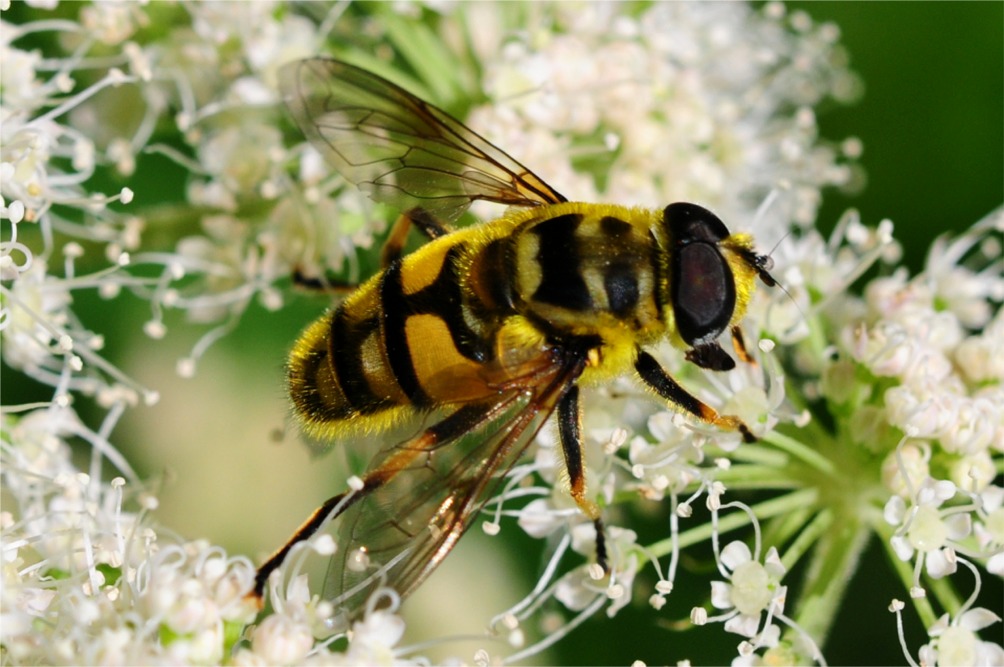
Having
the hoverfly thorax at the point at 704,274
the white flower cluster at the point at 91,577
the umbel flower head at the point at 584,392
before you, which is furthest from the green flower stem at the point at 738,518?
the white flower cluster at the point at 91,577

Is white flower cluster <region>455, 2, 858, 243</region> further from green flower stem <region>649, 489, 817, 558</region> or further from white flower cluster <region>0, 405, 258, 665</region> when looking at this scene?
white flower cluster <region>0, 405, 258, 665</region>

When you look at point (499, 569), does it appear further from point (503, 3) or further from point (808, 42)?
point (808, 42)

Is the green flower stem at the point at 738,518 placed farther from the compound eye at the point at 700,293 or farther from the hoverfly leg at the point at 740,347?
the compound eye at the point at 700,293

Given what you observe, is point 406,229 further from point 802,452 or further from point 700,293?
point 802,452

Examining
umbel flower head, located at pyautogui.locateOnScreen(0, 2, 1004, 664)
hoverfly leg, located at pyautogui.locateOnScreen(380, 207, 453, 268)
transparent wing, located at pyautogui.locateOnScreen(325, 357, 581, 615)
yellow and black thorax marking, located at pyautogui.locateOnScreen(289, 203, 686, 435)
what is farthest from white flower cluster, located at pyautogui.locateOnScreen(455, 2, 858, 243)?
transparent wing, located at pyautogui.locateOnScreen(325, 357, 581, 615)

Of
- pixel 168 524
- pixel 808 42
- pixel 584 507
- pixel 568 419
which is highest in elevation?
pixel 808 42

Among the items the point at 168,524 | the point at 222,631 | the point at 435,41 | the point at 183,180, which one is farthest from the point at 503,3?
the point at 222,631
